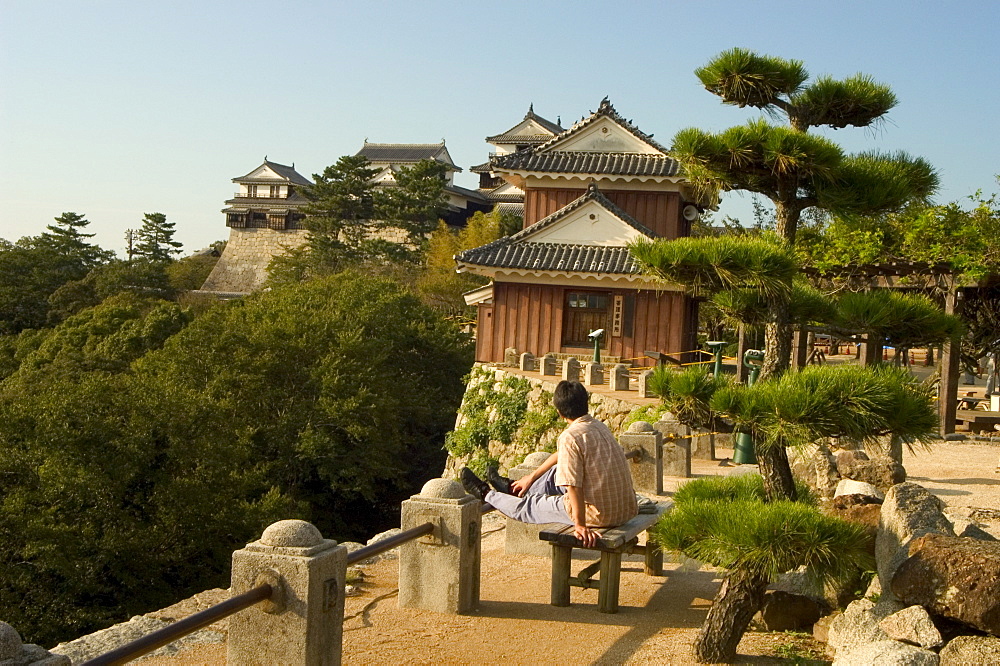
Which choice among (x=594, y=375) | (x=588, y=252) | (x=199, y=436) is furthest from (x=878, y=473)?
(x=199, y=436)

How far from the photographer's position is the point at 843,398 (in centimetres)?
520

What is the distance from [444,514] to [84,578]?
1247 centimetres

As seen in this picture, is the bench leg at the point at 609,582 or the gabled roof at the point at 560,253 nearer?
the bench leg at the point at 609,582

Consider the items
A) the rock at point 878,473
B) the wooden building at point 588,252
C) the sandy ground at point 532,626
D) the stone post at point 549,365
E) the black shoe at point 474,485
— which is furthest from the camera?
the wooden building at point 588,252

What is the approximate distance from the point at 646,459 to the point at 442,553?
15.3 ft

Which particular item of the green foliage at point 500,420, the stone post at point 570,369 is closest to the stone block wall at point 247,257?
the green foliage at point 500,420

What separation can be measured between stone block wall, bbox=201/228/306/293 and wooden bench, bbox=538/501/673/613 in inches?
2097

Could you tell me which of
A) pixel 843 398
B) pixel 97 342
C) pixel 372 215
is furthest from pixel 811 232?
pixel 372 215

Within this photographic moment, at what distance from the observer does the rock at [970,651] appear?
14.5 ft

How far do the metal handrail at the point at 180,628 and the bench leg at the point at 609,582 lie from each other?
2.43 m

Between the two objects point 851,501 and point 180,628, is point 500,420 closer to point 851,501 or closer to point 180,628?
point 851,501

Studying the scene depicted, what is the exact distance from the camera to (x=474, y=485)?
21.6 ft

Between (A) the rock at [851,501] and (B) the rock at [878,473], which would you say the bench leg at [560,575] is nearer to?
(A) the rock at [851,501]

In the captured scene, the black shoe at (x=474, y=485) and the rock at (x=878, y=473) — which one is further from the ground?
the black shoe at (x=474, y=485)
